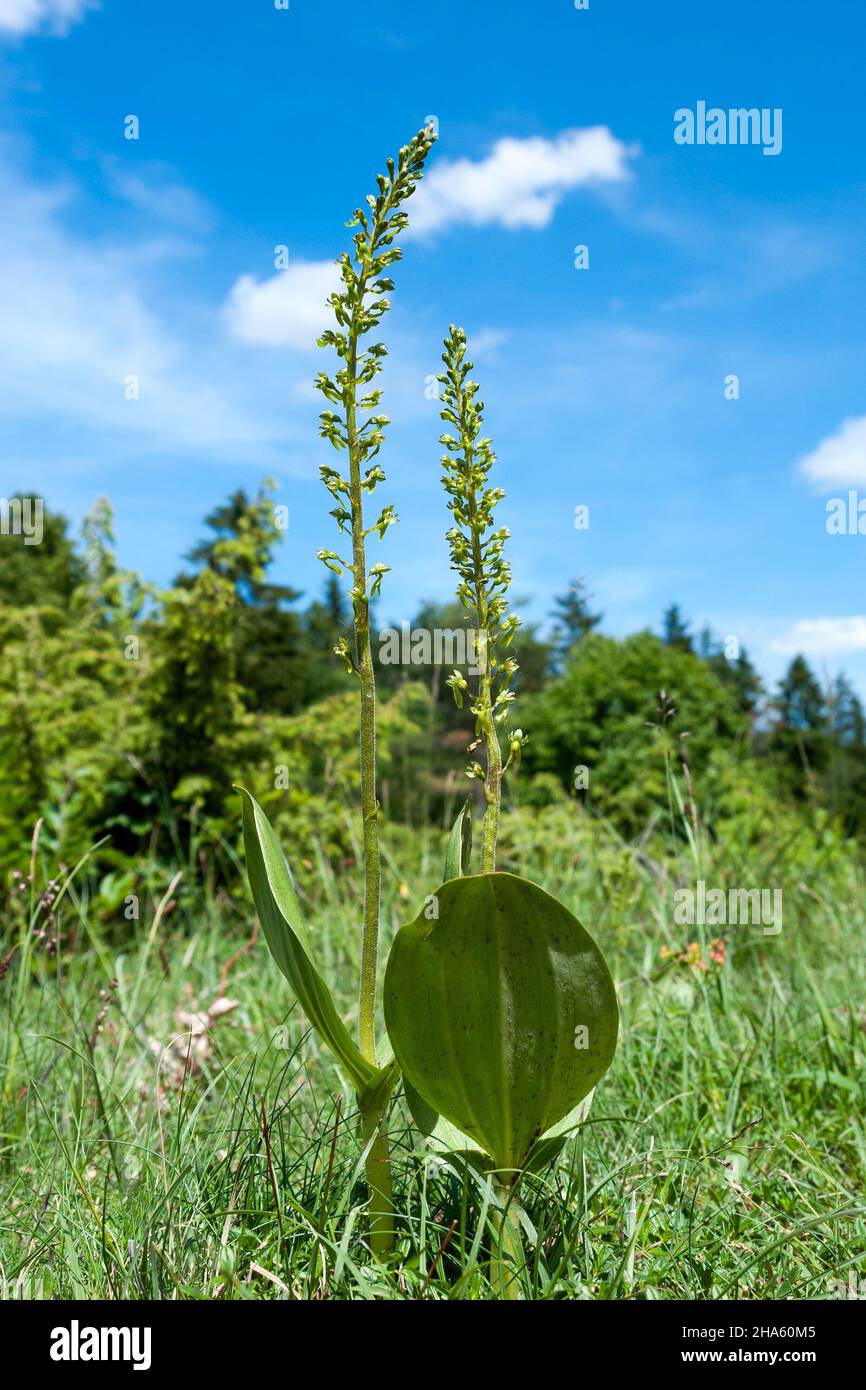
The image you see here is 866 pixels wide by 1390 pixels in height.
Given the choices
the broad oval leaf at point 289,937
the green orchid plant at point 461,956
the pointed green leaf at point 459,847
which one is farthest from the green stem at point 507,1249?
the pointed green leaf at point 459,847

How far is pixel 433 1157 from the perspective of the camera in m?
1.80

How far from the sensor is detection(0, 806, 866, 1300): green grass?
1679 millimetres

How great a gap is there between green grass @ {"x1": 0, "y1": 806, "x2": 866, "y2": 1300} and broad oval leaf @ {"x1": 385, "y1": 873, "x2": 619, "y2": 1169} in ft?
0.66

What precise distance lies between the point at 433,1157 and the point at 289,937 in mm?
590

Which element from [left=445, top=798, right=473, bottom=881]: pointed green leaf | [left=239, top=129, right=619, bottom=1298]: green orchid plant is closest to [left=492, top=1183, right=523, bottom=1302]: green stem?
[left=239, top=129, right=619, bottom=1298]: green orchid plant

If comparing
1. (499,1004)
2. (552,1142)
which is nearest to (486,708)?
(499,1004)

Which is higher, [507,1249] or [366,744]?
[366,744]

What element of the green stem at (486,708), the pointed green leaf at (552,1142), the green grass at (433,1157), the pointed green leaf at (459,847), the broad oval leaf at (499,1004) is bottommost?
the green grass at (433,1157)

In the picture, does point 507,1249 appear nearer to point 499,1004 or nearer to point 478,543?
point 499,1004

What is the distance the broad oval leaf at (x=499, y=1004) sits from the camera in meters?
1.46

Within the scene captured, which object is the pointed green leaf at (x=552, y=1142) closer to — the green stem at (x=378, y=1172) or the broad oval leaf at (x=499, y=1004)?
the broad oval leaf at (x=499, y=1004)

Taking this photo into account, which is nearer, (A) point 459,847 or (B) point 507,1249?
(B) point 507,1249
